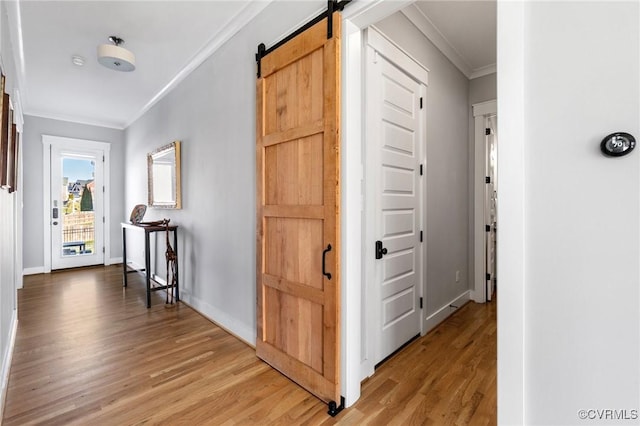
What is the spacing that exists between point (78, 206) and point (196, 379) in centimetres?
522

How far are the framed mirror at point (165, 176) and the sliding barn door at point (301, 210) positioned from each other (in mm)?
1946

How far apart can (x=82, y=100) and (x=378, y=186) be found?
485 cm

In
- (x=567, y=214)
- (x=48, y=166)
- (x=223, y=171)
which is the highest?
(x=48, y=166)

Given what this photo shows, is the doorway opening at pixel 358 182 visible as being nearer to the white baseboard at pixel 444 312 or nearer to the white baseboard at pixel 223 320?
the white baseboard at pixel 444 312

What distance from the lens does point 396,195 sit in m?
2.43

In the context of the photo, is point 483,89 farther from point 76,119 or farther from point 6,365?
point 76,119

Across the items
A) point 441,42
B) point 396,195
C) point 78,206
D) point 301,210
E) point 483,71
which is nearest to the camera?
point 301,210

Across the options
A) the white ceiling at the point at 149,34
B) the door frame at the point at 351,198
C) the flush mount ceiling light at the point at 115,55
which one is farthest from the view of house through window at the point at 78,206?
the door frame at the point at 351,198

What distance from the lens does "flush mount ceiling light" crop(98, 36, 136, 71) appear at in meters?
2.67

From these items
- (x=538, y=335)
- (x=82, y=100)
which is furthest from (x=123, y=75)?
(x=538, y=335)

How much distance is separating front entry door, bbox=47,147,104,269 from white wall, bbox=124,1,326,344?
9.59 ft

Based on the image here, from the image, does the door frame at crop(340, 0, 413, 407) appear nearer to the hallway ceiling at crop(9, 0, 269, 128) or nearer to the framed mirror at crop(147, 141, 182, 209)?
the hallway ceiling at crop(9, 0, 269, 128)

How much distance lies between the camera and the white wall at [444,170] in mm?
2852

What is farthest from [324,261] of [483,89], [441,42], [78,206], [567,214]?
[78,206]
